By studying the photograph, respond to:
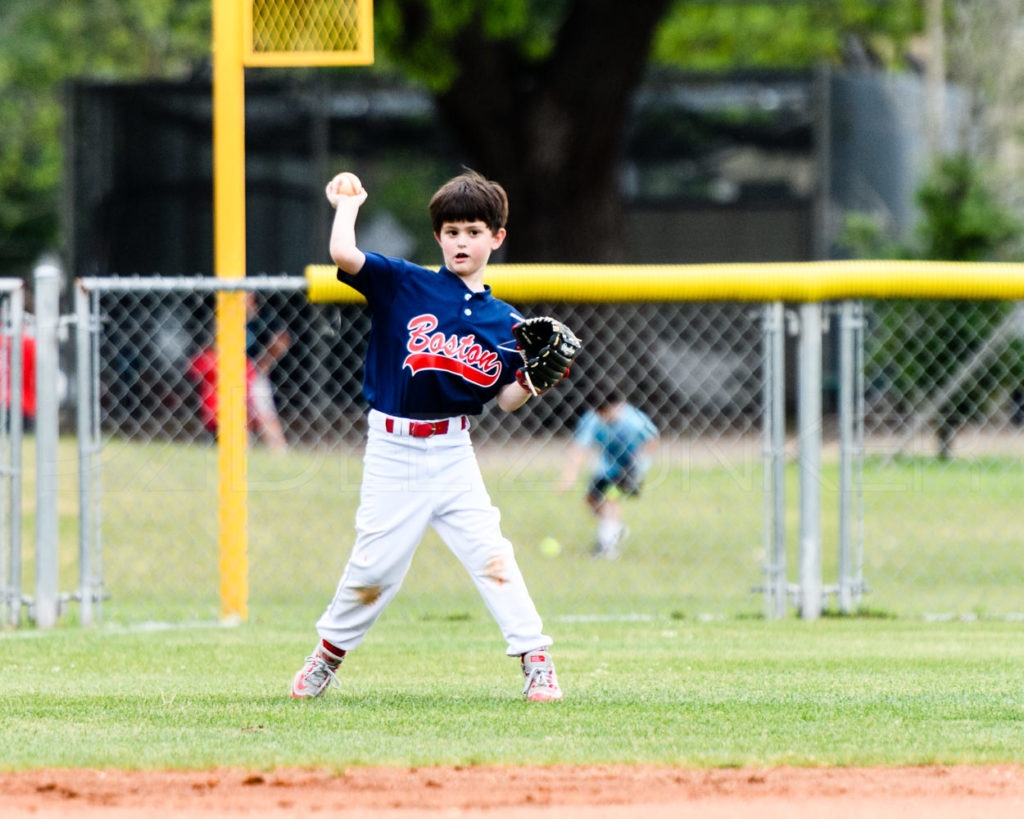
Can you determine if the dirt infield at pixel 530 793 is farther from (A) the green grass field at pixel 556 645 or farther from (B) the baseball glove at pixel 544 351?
(B) the baseball glove at pixel 544 351

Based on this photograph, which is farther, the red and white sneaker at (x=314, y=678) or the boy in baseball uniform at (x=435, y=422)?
the red and white sneaker at (x=314, y=678)

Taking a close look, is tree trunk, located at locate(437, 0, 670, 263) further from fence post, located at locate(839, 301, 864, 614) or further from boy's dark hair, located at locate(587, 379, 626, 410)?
fence post, located at locate(839, 301, 864, 614)

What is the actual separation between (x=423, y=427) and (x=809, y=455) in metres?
2.81

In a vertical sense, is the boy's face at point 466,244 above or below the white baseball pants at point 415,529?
above

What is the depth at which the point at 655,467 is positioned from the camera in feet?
38.2

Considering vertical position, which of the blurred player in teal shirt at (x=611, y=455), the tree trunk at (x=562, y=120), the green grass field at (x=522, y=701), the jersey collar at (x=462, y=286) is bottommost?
the green grass field at (x=522, y=701)

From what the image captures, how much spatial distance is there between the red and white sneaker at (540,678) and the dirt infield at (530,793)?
0.97 m

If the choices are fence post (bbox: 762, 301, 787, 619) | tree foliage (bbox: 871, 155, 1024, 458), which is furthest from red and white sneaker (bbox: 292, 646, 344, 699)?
tree foliage (bbox: 871, 155, 1024, 458)

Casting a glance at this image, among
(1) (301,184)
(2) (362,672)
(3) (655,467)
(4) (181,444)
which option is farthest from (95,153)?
(2) (362,672)

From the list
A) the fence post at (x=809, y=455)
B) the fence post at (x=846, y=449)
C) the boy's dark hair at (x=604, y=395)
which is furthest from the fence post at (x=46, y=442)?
the boy's dark hair at (x=604, y=395)

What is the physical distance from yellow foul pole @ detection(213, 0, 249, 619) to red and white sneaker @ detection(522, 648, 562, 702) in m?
2.55

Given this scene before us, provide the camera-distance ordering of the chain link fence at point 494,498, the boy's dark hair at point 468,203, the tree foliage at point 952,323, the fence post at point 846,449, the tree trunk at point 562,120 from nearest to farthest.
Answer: the boy's dark hair at point 468,203
the fence post at point 846,449
the chain link fence at point 494,498
the tree foliage at point 952,323
the tree trunk at point 562,120

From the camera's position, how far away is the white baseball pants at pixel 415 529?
494cm

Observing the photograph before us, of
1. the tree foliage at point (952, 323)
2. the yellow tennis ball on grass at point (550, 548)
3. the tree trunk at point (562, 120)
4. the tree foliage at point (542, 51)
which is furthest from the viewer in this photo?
the tree trunk at point (562, 120)
